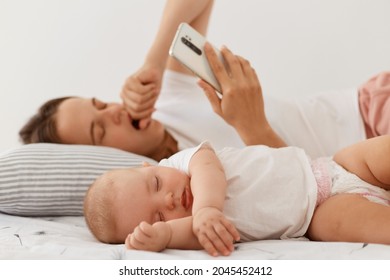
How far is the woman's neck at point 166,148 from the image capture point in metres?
1.65

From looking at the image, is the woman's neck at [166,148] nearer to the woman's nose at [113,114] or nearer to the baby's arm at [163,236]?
the woman's nose at [113,114]

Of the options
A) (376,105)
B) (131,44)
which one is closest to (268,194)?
(376,105)

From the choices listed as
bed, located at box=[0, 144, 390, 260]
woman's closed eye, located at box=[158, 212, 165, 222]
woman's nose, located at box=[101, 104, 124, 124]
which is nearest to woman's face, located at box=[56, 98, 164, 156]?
woman's nose, located at box=[101, 104, 124, 124]

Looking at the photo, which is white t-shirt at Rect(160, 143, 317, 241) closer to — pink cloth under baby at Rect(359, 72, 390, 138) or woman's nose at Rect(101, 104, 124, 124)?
pink cloth under baby at Rect(359, 72, 390, 138)

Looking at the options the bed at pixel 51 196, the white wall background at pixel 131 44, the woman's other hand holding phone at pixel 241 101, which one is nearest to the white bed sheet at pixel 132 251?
the bed at pixel 51 196

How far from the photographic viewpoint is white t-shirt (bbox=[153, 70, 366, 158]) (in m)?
1.53

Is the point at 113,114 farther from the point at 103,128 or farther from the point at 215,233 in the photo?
the point at 215,233

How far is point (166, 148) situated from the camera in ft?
5.41

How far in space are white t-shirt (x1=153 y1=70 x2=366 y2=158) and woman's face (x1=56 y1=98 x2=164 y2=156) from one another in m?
0.11

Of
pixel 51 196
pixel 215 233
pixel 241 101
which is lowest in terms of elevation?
pixel 51 196

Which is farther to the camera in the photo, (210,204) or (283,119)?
(283,119)

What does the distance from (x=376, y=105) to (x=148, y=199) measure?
2.39 feet
